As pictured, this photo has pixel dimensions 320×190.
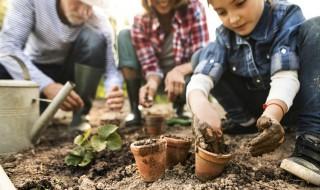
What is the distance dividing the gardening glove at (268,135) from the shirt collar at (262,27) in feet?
2.17

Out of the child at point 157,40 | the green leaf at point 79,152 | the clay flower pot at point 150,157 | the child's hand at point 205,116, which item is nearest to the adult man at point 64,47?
the child at point 157,40

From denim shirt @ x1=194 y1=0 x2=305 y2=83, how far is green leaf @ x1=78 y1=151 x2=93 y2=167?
77 centimetres

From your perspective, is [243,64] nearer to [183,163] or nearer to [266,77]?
[266,77]

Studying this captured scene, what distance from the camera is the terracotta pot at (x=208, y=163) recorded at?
4.73ft

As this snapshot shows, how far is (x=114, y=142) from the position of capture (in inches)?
80.0

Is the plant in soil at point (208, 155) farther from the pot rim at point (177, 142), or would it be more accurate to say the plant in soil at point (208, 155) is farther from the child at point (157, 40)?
the child at point (157, 40)

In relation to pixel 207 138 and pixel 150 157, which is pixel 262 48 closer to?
pixel 207 138

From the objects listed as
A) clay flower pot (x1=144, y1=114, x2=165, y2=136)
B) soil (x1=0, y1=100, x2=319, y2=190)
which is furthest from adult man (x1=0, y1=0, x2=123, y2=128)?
soil (x1=0, y1=100, x2=319, y2=190)

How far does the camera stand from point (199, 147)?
151 centimetres

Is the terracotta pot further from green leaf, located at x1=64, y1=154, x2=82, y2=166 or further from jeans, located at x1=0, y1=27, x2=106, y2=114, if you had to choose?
jeans, located at x1=0, y1=27, x2=106, y2=114

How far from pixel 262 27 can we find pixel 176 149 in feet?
2.85

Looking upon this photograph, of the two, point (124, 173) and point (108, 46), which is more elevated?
point (108, 46)

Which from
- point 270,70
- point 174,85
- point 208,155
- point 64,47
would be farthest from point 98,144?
point 64,47

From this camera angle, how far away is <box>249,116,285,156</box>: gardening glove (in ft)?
4.71
